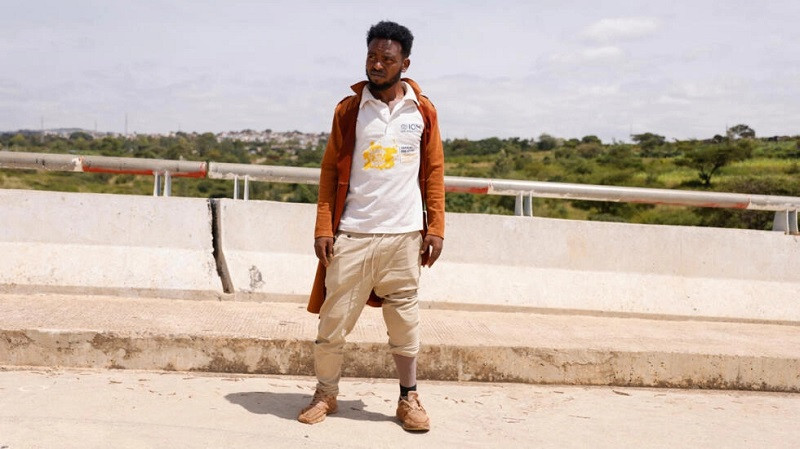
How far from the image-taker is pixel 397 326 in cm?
485

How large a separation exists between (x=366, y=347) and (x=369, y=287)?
105 cm

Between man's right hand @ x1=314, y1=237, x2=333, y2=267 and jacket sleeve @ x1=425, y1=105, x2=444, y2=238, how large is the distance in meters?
0.52

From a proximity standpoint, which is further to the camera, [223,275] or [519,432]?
[223,275]

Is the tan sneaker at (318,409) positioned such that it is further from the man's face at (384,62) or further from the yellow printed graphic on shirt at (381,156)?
the man's face at (384,62)

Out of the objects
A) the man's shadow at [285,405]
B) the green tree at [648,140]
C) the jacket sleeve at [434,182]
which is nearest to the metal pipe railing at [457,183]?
the man's shadow at [285,405]

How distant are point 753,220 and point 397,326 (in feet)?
79.2

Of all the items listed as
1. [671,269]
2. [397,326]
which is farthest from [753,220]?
[397,326]

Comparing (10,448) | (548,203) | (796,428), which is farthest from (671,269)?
(548,203)

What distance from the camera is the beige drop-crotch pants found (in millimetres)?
4742

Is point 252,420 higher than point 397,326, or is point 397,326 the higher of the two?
point 397,326

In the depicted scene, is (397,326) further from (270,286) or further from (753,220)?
(753,220)

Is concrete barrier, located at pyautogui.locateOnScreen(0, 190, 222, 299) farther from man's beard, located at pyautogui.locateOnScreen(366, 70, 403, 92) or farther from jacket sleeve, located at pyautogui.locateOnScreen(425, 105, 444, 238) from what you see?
man's beard, located at pyautogui.locateOnScreen(366, 70, 403, 92)

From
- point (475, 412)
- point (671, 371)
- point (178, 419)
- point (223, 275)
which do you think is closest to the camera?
point (178, 419)

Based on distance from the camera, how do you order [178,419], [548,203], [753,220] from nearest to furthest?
[178,419] < [753,220] < [548,203]
